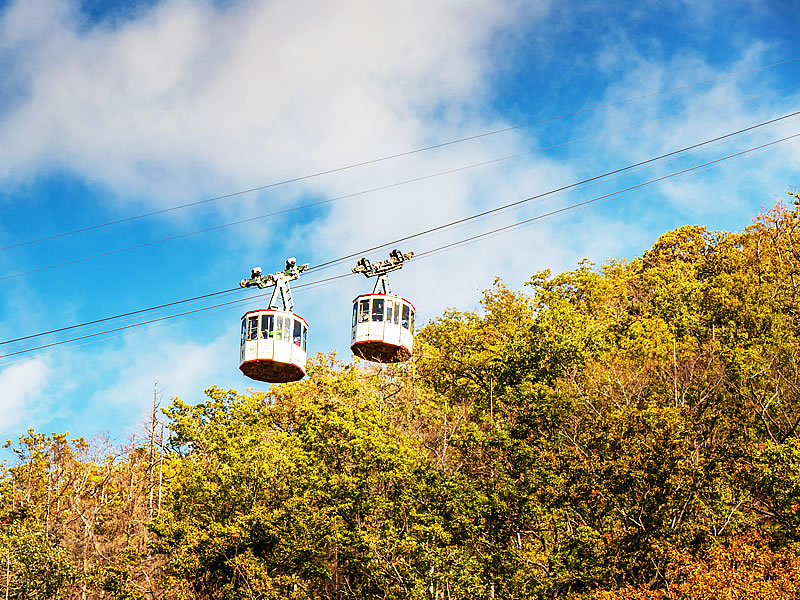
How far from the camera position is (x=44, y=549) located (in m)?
40.2

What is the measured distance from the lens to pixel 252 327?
35500 mm

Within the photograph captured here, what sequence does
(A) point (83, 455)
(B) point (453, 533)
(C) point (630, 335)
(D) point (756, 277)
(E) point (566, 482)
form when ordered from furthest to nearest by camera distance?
1. (A) point (83, 455)
2. (D) point (756, 277)
3. (C) point (630, 335)
4. (B) point (453, 533)
5. (E) point (566, 482)

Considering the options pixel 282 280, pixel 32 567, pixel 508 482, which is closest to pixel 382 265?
pixel 282 280

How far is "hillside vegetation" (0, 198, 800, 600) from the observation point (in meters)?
33.8

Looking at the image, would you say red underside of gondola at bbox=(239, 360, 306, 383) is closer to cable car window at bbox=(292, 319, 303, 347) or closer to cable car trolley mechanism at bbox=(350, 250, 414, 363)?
cable car window at bbox=(292, 319, 303, 347)

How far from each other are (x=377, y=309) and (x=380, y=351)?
1.98 metres

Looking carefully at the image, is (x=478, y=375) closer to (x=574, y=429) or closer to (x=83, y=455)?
(x=574, y=429)

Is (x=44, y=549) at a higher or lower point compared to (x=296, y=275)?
lower

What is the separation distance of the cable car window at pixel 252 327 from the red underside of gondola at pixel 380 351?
3.51 metres

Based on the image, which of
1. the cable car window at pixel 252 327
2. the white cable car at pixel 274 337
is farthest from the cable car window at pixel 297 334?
the cable car window at pixel 252 327

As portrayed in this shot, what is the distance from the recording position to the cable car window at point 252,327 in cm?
3534

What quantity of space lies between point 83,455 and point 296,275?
97.0 ft

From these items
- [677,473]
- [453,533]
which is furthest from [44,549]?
[677,473]

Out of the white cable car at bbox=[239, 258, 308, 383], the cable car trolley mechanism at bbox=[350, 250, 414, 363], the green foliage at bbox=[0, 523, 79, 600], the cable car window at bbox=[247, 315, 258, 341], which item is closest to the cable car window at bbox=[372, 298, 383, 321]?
the cable car trolley mechanism at bbox=[350, 250, 414, 363]
